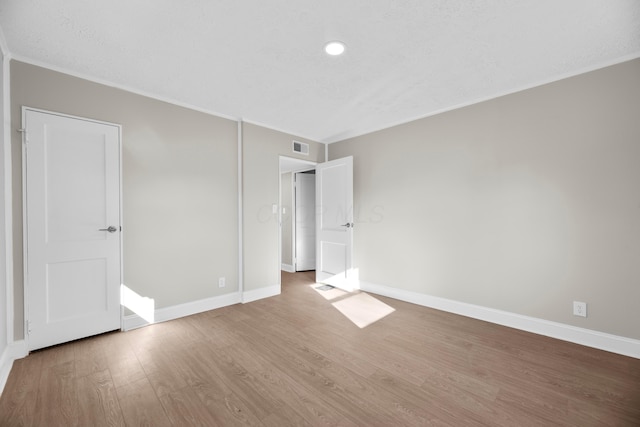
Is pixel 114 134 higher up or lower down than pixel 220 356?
higher up

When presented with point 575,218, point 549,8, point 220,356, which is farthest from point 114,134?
point 575,218

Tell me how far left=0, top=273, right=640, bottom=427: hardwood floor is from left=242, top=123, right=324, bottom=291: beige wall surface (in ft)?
3.34

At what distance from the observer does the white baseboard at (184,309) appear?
2.81m

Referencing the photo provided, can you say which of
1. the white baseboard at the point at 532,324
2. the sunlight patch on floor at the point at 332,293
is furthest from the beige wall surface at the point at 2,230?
the white baseboard at the point at 532,324

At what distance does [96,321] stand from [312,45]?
10.6 ft

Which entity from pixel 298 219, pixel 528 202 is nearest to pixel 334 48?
pixel 528 202

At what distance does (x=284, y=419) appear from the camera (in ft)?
5.24

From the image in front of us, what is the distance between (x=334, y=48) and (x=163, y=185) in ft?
7.55

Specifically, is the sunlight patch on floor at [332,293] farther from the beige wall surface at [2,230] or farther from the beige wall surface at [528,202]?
the beige wall surface at [2,230]

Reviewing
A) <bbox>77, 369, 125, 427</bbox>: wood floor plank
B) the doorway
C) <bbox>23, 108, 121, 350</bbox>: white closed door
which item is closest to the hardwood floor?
<bbox>77, 369, 125, 427</bbox>: wood floor plank

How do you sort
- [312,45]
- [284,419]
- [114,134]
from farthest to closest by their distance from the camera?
[114,134] < [312,45] < [284,419]

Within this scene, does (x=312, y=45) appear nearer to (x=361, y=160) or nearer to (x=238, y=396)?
(x=361, y=160)

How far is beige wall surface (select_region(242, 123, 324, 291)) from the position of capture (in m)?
3.71

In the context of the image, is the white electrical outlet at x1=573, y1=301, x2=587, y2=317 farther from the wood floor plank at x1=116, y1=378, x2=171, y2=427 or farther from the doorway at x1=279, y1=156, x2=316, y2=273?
the doorway at x1=279, y1=156, x2=316, y2=273
